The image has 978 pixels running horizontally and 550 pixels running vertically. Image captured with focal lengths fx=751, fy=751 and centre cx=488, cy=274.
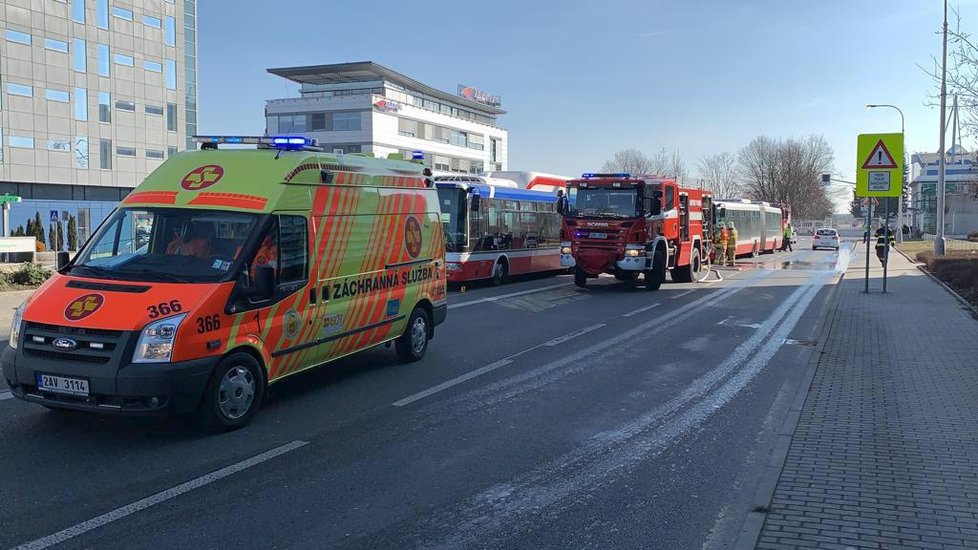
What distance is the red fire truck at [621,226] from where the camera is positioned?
19172mm

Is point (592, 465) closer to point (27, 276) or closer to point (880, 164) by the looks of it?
point (880, 164)

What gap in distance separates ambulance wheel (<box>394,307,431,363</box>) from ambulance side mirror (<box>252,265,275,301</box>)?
302cm

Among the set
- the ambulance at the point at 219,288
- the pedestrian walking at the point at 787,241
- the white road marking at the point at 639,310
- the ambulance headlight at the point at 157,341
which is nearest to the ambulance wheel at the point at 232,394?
the ambulance at the point at 219,288

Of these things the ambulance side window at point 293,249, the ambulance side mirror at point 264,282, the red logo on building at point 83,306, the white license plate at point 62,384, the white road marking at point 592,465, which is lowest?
the white road marking at point 592,465

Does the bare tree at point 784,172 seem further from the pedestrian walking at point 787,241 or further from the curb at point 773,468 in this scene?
the curb at point 773,468

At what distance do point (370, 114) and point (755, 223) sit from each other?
42460mm

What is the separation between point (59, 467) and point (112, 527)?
1.36 metres

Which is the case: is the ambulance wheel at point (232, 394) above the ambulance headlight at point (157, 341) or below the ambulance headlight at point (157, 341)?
below

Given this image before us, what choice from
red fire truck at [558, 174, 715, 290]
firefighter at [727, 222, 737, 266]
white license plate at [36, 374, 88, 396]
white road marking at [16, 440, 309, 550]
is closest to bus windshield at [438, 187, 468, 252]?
red fire truck at [558, 174, 715, 290]

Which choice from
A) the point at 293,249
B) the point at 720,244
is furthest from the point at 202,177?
the point at 720,244

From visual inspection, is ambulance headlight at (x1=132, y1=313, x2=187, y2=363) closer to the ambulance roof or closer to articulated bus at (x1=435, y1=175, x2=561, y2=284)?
the ambulance roof

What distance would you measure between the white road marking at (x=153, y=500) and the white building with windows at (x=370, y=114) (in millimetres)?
64125

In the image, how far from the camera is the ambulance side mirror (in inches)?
255

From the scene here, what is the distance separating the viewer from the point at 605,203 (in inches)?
774
